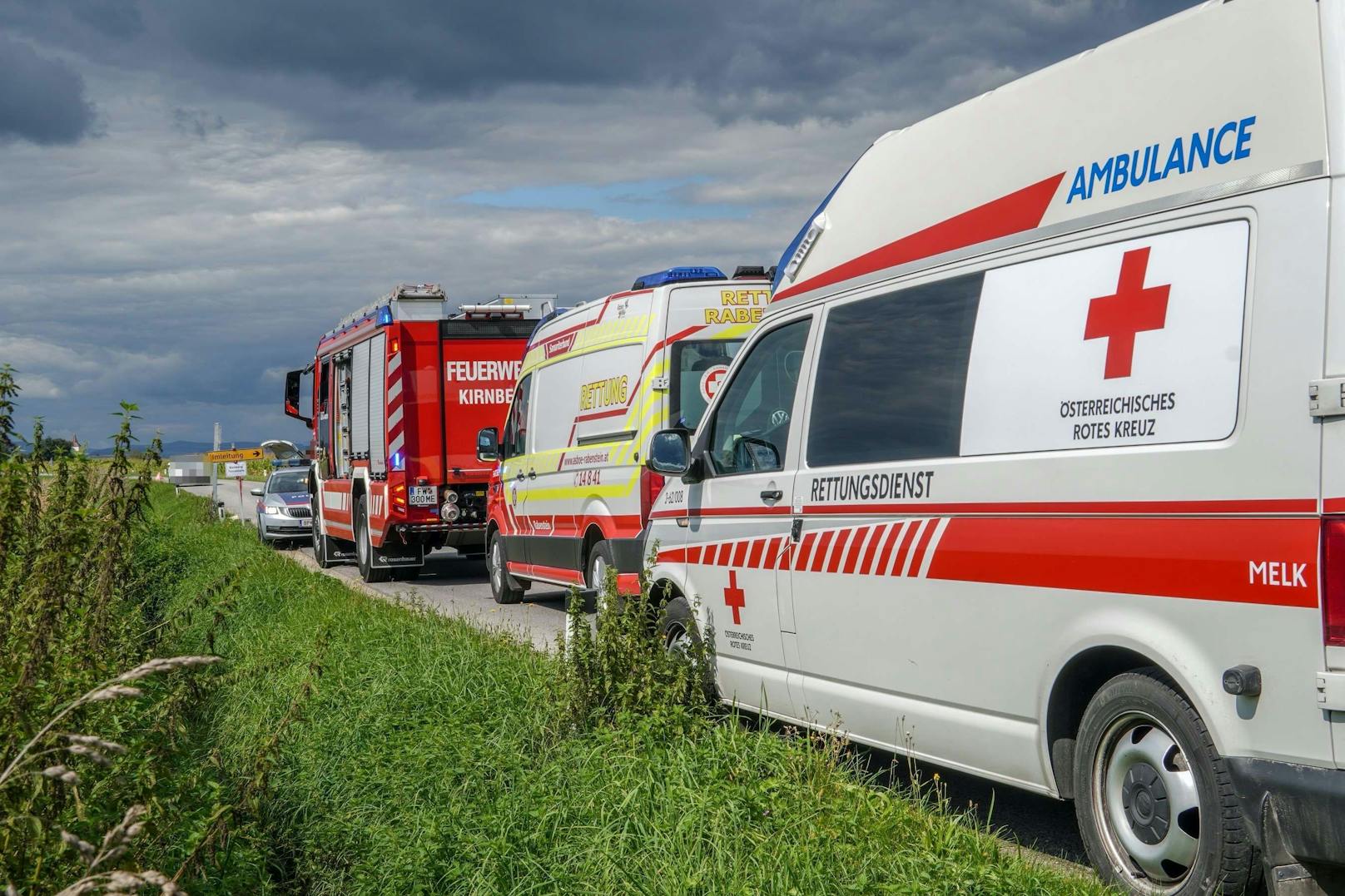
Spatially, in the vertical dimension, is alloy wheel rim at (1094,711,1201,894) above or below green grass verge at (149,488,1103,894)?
above

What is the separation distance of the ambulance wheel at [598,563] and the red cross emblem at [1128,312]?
7.26m

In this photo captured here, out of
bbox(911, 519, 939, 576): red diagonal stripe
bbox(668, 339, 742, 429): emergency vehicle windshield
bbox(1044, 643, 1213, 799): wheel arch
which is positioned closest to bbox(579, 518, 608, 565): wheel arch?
bbox(668, 339, 742, 429): emergency vehicle windshield

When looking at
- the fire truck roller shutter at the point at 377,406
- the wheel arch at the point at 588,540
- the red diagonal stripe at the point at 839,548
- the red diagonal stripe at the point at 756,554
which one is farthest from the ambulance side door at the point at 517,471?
the red diagonal stripe at the point at 839,548

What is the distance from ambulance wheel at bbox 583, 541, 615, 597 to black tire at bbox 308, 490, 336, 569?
10.9m

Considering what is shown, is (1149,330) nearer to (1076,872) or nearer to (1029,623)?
(1029,623)

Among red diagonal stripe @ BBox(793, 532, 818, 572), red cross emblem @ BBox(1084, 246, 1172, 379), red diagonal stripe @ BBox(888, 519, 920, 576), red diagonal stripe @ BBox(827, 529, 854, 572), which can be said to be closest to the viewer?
red cross emblem @ BBox(1084, 246, 1172, 379)

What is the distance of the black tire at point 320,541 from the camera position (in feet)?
72.1

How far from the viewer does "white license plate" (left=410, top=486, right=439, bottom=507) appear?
17.2 meters

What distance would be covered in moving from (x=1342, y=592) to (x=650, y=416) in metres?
7.28

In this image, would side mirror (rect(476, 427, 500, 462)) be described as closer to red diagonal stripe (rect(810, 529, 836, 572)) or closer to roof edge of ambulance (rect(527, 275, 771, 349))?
roof edge of ambulance (rect(527, 275, 771, 349))

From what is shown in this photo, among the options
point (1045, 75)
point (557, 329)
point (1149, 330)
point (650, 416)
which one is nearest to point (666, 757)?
point (1149, 330)

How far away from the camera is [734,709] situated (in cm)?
639

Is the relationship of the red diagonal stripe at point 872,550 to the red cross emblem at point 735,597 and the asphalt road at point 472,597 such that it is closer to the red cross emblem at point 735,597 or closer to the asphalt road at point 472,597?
the red cross emblem at point 735,597

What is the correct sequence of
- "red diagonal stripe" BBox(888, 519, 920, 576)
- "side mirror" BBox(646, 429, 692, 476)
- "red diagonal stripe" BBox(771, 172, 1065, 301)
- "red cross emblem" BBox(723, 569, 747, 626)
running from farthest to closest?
"side mirror" BBox(646, 429, 692, 476), "red cross emblem" BBox(723, 569, 747, 626), "red diagonal stripe" BBox(888, 519, 920, 576), "red diagonal stripe" BBox(771, 172, 1065, 301)
